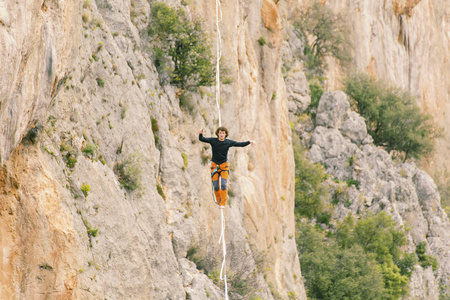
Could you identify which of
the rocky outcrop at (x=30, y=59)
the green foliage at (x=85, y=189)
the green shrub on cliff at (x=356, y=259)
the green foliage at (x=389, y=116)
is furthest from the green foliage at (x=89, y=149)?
the green foliage at (x=389, y=116)

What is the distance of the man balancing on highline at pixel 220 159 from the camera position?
14922 mm

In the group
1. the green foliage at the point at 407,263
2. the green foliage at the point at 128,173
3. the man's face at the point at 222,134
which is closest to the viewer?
the green foliage at the point at 128,173

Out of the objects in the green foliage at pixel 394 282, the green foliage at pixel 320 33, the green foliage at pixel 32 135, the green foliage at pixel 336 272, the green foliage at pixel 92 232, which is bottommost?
the green foliage at pixel 394 282

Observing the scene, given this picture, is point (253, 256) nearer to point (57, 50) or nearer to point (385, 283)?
point (57, 50)

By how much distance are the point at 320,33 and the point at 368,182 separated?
13110 mm

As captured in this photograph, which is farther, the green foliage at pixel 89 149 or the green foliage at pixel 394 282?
the green foliage at pixel 394 282

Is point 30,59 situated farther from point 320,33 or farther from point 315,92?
point 320,33

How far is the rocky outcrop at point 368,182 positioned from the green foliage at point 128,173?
28.3 meters

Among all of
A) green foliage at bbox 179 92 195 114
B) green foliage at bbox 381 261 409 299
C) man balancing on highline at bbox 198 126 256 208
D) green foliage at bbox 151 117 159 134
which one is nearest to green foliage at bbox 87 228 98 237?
man balancing on highline at bbox 198 126 256 208

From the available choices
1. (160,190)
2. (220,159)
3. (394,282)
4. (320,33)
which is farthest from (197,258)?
(320,33)

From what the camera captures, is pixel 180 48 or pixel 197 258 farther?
pixel 180 48

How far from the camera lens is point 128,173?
14.0 meters

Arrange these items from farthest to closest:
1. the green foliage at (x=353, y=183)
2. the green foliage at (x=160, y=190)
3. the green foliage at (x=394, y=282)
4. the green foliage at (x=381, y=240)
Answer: the green foliage at (x=353, y=183), the green foliage at (x=381, y=240), the green foliage at (x=394, y=282), the green foliage at (x=160, y=190)

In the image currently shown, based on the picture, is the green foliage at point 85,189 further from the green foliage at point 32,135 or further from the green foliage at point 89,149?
the green foliage at point 32,135
